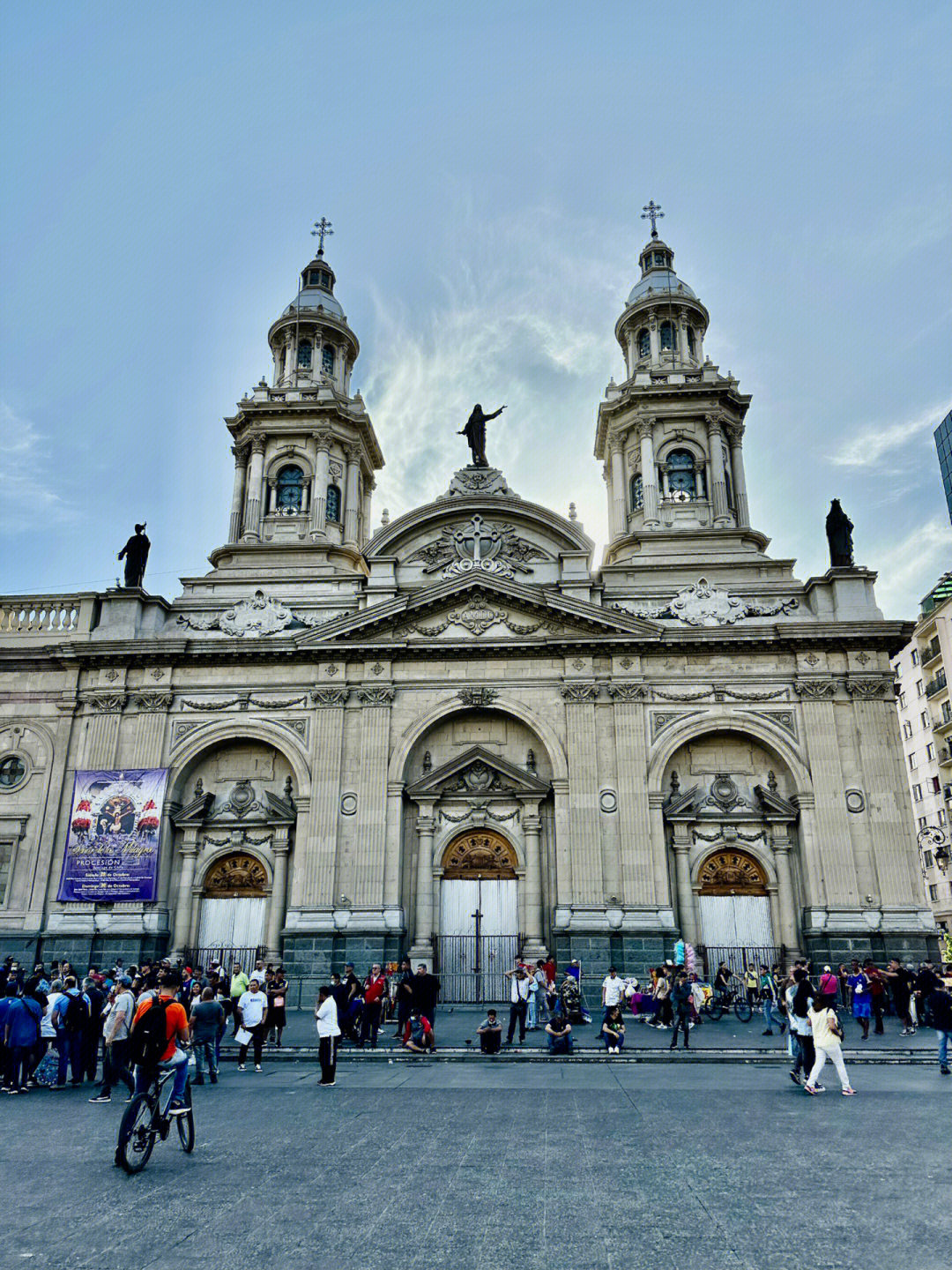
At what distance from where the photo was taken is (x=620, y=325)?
47000 mm

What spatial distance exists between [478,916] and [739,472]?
2355 cm

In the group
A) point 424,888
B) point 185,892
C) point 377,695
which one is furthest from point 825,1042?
point 185,892

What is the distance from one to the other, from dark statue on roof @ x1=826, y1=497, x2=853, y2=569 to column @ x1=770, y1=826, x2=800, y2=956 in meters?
10.5

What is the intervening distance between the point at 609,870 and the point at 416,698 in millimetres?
8884

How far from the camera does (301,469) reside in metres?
43.2

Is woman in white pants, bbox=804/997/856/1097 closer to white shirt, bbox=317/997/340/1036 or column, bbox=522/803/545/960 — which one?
white shirt, bbox=317/997/340/1036

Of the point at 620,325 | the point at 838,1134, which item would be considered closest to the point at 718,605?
the point at 620,325

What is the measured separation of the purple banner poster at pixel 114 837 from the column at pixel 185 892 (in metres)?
1.52

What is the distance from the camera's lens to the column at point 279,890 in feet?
103

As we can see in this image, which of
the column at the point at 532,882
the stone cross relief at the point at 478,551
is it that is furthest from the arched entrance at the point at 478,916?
the stone cross relief at the point at 478,551

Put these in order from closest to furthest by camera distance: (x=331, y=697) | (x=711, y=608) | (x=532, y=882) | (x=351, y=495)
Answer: (x=532, y=882), (x=331, y=697), (x=711, y=608), (x=351, y=495)

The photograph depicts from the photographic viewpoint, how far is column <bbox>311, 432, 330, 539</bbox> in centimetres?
4128

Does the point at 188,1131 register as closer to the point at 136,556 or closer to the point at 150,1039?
the point at 150,1039

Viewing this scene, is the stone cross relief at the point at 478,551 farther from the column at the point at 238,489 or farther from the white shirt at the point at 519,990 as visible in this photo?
the white shirt at the point at 519,990
